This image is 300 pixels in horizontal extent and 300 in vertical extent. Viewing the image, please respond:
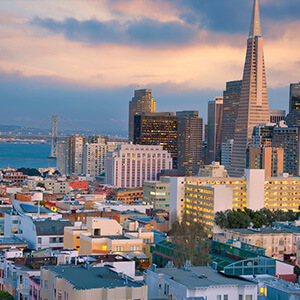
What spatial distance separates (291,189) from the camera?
3836 inches

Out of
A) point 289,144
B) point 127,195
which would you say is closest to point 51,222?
point 127,195

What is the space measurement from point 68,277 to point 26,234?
30.2 meters

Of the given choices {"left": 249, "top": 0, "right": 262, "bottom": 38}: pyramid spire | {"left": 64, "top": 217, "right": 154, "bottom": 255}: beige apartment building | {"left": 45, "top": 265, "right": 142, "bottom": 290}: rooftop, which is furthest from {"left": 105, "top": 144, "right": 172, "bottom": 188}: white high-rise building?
{"left": 45, "top": 265, "right": 142, "bottom": 290}: rooftop

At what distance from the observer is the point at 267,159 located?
520 feet

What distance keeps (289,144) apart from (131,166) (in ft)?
129

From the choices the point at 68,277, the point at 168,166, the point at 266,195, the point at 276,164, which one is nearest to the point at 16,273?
the point at 68,277

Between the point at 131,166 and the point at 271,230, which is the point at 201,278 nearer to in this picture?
the point at 271,230

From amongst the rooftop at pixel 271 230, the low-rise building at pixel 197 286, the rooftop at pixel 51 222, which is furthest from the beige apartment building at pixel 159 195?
the low-rise building at pixel 197 286

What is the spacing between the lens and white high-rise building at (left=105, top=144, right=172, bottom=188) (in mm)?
183125

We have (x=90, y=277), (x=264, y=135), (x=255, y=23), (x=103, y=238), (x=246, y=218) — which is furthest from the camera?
(x=264, y=135)

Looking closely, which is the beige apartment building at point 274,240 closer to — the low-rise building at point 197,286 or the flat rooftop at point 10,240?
the flat rooftop at point 10,240

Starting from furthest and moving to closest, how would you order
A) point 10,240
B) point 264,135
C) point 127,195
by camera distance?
point 264,135, point 127,195, point 10,240

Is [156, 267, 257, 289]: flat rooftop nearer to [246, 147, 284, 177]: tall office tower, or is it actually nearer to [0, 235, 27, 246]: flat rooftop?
[0, 235, 27, 246]: flat rooftop

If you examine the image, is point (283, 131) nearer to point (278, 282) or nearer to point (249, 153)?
point (249, 153)
